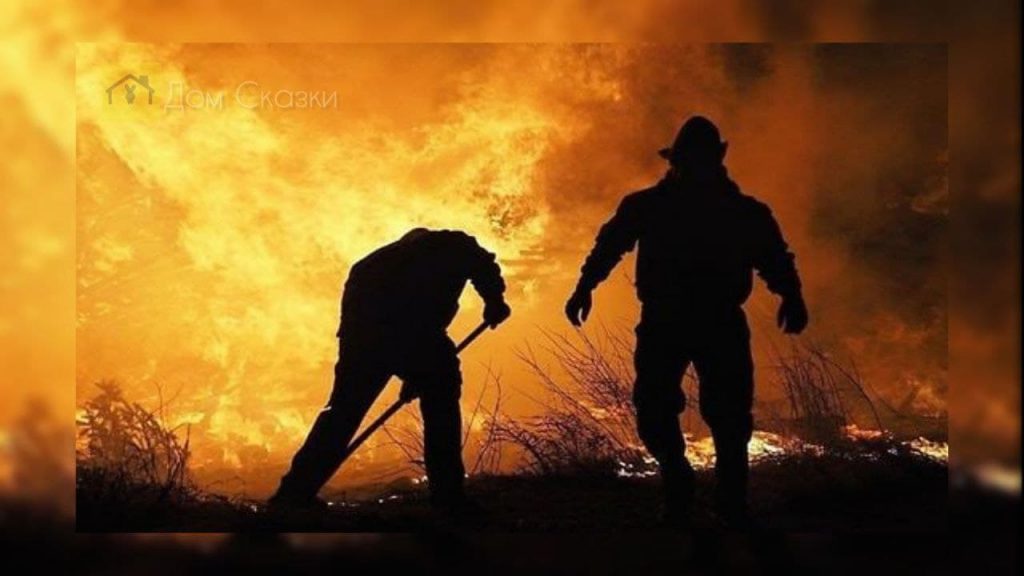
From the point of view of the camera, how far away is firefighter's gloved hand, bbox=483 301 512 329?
6.63m

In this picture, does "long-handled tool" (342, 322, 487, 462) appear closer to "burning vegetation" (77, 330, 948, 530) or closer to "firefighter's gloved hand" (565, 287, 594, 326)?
"burning vegetation" (77, 330, 948, 530)

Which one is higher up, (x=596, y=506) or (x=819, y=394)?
(x=819, y=394)

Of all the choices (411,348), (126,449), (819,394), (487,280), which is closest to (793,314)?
(819,394)

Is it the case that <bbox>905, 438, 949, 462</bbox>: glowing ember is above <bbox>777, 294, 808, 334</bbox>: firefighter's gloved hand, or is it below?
below

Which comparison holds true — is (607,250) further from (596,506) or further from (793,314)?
(596,506)

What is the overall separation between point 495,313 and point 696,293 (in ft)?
3.02

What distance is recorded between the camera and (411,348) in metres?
6.62

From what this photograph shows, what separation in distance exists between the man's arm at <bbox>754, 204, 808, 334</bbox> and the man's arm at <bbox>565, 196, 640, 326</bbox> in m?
0.57

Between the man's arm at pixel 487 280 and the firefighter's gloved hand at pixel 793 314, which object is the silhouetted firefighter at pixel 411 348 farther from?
the firefighter's gloved hand at pixel 793 314

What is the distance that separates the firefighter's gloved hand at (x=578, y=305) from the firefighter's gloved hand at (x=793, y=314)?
2.86ft

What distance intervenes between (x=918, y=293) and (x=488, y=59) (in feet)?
7.81

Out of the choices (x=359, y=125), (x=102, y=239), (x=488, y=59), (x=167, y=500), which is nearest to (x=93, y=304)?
(x=102, y=239)

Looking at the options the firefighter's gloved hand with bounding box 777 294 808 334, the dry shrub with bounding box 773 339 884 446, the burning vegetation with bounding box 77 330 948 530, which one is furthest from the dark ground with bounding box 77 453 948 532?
the firefighter's gloved hand with bounding box 777 294 808 334

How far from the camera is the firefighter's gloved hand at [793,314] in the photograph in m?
6.52
